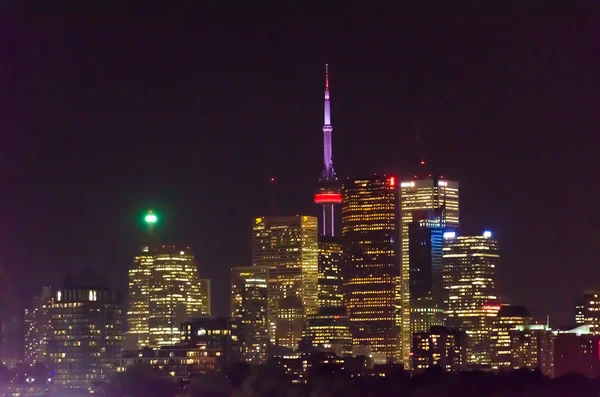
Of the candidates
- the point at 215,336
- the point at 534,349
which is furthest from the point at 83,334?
the point at 534,349

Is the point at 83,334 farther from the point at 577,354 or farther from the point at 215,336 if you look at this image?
the point at 577,354

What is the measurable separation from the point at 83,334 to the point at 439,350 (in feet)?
127

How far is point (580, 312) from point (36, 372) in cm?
6239

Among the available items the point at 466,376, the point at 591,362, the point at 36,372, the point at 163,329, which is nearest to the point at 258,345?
the point at 163,329

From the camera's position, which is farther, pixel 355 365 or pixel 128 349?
pixel 128 349

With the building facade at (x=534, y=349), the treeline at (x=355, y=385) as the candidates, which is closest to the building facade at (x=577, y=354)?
the building facade at (x=534, y=349)

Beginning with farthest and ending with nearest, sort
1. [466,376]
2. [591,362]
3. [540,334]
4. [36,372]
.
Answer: [540,334] < [36,372] < [591,362] < [466,376]

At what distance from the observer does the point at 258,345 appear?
186 metres

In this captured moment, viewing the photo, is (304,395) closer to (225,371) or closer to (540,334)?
(225,371)

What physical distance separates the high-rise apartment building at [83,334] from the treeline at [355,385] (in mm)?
38854

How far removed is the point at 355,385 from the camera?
12219cm

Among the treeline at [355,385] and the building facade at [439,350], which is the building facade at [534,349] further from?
the treeline at [355,385]

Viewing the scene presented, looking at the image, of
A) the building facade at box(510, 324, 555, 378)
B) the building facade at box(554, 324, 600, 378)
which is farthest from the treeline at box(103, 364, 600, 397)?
the building facade at box(510, 324, 555, 378)

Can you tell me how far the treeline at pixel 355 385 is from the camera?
112m
